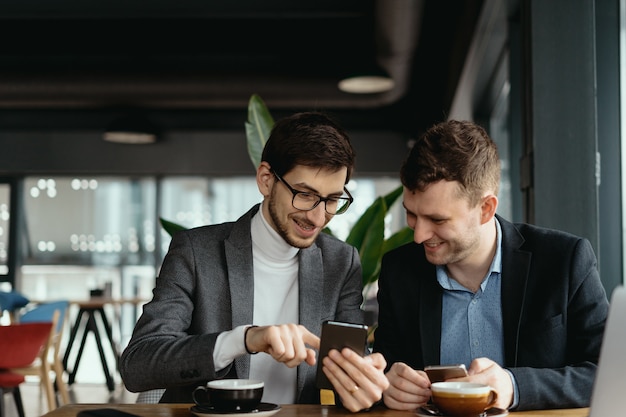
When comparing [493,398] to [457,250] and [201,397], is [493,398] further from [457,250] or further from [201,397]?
[201,397]

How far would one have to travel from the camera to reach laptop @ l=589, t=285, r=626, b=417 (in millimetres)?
1166

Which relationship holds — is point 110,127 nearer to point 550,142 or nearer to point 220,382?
point 550,142

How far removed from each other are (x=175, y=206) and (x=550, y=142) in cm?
719

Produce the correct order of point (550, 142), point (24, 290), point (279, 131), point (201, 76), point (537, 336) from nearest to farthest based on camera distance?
point (537, 336) → point (279, 131) → point (550, 142) → point (201, 76) → point (24, 290)

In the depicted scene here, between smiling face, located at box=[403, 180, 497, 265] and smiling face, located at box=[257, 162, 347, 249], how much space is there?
212 millimetres

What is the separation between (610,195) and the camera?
A: 10.1ft

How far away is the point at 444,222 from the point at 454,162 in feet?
0.49

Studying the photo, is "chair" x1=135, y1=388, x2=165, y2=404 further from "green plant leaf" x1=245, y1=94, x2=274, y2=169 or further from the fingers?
"green plant leaf" x1=245, y1=94, x2=274, y2=169

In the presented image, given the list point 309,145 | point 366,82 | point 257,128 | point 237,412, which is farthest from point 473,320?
point 366,82

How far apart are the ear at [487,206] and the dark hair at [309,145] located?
14.2 inches

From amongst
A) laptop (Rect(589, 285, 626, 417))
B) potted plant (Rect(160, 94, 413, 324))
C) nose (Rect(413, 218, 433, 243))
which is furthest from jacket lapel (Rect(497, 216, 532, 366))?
potted plant (Rect(160, 94, 413, 324))

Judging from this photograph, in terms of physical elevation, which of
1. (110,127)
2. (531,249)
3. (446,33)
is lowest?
(531,249)

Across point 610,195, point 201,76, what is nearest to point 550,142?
point 610,195

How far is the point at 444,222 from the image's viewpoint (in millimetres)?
1938
